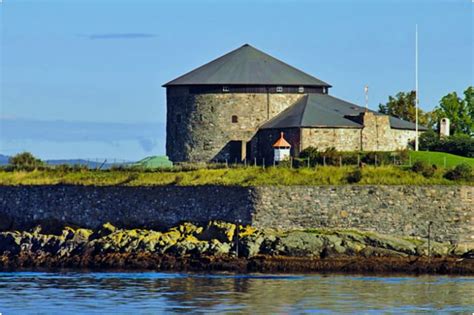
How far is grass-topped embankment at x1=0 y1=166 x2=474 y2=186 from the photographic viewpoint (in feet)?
187

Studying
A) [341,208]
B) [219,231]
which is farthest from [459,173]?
[219,231]

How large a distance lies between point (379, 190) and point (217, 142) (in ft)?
49.9

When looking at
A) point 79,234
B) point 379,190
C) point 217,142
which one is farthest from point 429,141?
point 79,234

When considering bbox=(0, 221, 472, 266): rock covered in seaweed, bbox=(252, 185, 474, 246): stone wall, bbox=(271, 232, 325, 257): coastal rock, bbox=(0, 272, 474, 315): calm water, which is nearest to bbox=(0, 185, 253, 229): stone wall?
bbox=(0, 221, 472, 266): rock covered in seaweed

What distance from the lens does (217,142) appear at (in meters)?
70.2

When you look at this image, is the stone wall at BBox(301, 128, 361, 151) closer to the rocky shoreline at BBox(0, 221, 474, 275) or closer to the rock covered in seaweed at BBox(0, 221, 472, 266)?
the rock covered in seaweed at BBox(0, 221, 472, 266)

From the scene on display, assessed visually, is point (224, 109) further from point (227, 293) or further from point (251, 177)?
point (227, 293)

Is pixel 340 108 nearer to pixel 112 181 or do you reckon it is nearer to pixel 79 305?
pixel 112 181

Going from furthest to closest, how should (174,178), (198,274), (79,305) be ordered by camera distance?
(174,178) < (198,274) < (79,305)

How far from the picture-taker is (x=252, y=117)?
7038 centimetres

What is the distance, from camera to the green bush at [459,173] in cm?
5731

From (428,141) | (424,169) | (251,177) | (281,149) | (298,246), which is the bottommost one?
(298,246)

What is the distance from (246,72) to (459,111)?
60.8 feet

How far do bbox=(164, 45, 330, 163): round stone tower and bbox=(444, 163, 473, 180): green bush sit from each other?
46.1 ft
